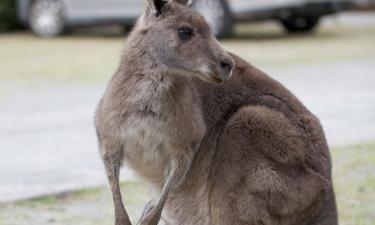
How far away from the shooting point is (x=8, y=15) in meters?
23.1

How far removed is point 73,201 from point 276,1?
12.7 metres

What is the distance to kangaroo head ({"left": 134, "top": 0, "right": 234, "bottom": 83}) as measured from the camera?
17.1 feet

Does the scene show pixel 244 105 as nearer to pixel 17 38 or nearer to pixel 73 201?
pixel 73 201

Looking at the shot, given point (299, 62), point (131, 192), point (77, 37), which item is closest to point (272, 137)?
point (131, 192)

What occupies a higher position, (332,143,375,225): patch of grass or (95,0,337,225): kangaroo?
(95,0,337,225): kangaroo

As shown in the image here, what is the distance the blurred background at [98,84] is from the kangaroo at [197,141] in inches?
48.5

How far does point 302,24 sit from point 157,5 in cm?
1643

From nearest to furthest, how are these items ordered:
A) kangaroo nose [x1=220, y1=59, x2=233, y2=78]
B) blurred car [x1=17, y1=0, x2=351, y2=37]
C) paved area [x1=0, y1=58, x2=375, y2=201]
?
kangaroo nose [x1=220, y1=59, x2=233, y2=78]
paved area [x1=0, y1=58, x2=375, y2=201]
blurred car [x1=17, y1=0, x2=351, y2=37]

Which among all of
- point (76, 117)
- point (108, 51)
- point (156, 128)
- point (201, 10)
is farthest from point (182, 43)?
point (201, 10)

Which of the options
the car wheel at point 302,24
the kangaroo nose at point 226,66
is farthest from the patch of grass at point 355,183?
the car wheel at point 302,24

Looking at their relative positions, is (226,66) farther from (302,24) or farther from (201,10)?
(302,24)

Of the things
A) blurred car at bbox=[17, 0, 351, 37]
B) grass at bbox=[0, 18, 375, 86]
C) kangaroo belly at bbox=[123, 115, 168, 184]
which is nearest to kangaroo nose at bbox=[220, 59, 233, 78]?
kangaroo belly at bbox=[123, 115, 168, 184]

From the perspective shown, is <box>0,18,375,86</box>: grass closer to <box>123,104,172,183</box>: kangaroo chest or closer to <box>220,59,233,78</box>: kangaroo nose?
<box>123,104,172,183</box>: kangaroo chest

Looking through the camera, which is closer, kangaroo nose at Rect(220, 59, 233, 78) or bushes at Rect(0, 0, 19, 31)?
kangaroo nose at Rect(220, 59, 233, 78)
